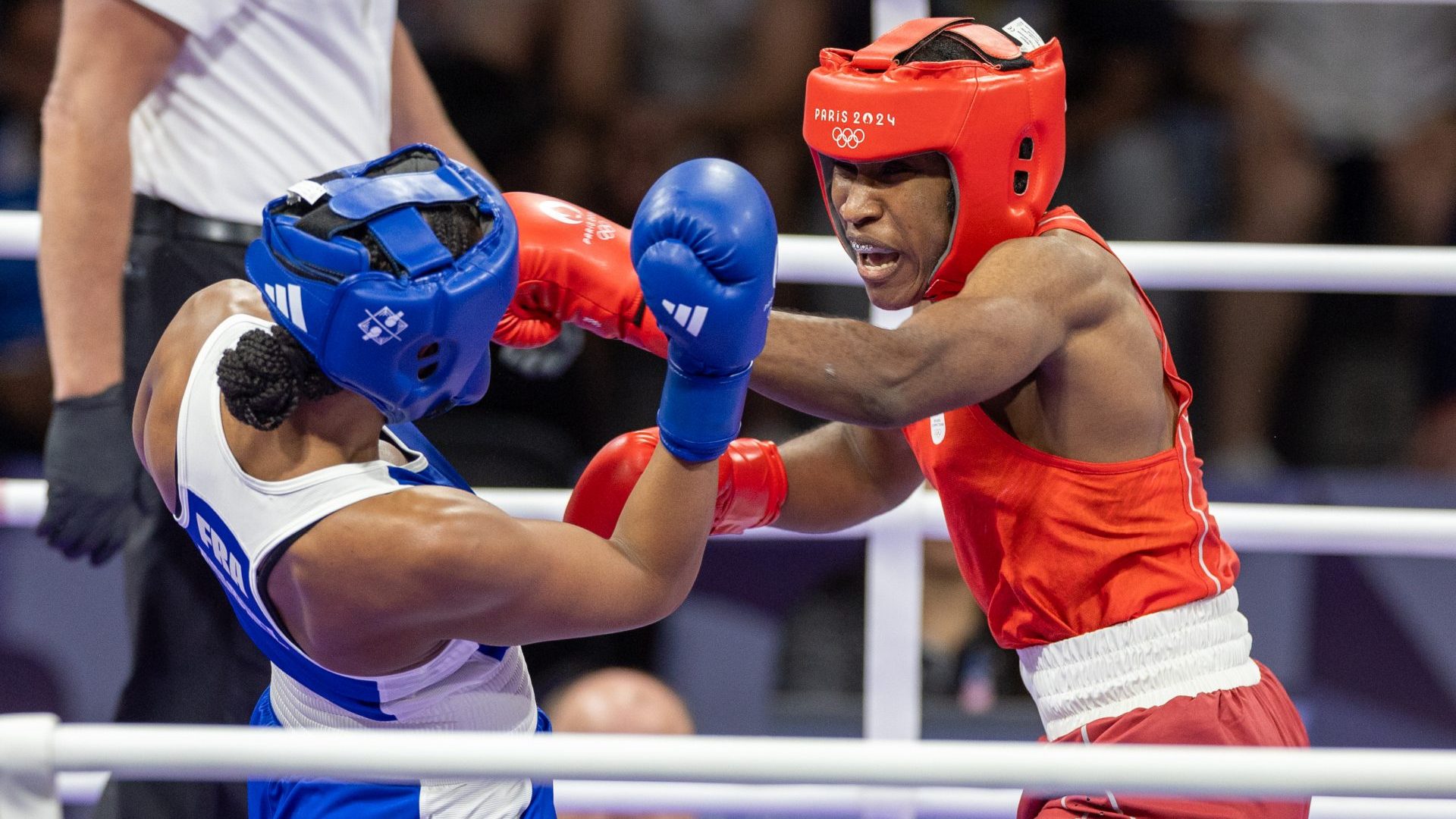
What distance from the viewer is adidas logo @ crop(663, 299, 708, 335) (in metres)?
1.48

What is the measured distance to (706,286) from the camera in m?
1.47

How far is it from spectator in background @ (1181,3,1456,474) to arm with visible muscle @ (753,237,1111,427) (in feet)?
9.08

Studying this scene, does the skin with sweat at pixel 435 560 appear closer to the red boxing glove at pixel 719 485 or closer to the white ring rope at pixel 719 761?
the red boxing glove at pixel 719 485

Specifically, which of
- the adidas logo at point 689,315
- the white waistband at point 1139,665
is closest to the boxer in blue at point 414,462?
the adidas logo at point 689,315

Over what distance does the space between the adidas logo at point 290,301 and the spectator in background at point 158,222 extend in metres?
0.69

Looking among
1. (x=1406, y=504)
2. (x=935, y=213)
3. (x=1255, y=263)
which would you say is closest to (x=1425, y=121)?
(x=1406, y=504)

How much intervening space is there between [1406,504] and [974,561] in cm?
178

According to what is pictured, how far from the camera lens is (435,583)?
148 cm

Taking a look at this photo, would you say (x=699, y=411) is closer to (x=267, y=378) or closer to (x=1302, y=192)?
(x=267, y=378)

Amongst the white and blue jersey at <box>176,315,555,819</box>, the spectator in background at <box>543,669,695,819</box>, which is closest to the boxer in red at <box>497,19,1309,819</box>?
the white and blue jersey at <box>176,315,555,819</box>

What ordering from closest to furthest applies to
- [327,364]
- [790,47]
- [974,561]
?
[327,364], [974,561], [790,47]

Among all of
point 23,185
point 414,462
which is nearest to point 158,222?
point 414,462

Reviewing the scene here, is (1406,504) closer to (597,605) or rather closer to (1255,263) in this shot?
(1255,263)

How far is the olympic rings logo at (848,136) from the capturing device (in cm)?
172
